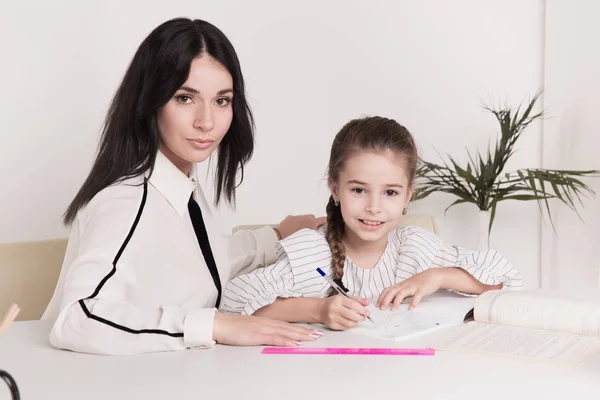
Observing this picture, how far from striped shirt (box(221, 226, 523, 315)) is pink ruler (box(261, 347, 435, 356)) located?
287mm

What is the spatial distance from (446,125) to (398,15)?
59cm

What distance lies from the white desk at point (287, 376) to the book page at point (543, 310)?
0.19 meters

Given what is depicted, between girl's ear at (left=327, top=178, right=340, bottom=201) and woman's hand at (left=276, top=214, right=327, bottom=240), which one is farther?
woman's hand at (left=276, top=214, right=327, bottom=240)

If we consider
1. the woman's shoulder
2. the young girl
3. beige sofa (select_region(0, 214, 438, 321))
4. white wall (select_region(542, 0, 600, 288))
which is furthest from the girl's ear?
white wall (select_region(542, 0, 600, 288))

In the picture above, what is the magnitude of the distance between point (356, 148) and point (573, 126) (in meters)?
2.14

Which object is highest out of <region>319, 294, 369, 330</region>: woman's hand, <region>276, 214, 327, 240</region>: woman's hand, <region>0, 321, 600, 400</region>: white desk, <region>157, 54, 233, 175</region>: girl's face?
<region>157, 54, 233, 175</region>: girl's face

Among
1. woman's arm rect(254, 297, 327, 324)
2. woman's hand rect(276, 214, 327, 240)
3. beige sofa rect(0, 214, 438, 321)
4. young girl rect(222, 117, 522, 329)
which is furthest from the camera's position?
woman's hand rect(276, 214, 327, 240)

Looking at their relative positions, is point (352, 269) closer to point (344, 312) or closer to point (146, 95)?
point (344, 312)

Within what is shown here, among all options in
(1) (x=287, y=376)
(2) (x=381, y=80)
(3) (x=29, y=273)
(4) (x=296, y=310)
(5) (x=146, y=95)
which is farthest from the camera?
(2) (x=381, y=80)

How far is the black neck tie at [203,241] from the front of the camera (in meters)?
1.87

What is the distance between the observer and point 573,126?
3.66 m

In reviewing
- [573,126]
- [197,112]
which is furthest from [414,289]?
[573,126]

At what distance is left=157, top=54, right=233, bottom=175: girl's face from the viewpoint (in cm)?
177

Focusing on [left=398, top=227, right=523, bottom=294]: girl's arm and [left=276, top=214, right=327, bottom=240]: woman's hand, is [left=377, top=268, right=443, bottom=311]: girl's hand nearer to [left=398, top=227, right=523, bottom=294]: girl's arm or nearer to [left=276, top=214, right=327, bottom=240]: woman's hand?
[left=398, top=227, right=523, bottom=294]: girl's arm
